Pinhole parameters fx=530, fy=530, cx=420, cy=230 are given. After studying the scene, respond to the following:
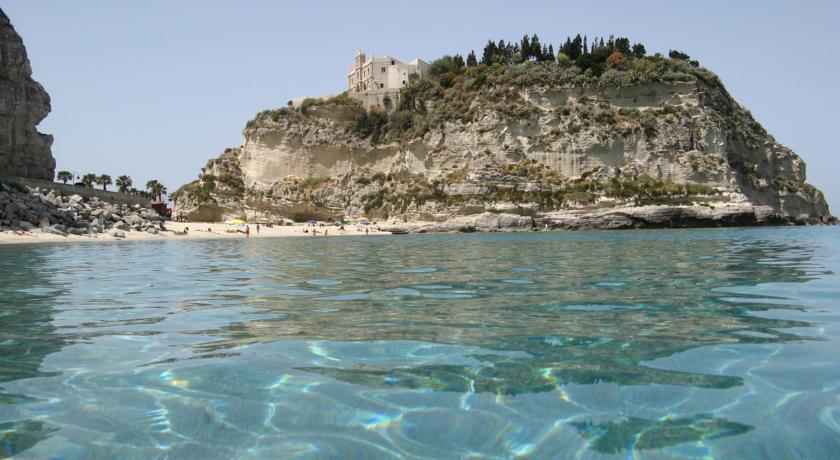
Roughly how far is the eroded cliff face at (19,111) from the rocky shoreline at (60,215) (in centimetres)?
451

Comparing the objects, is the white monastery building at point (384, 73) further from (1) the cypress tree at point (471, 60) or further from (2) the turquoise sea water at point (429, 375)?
(2) the turquoise sea water at point (429, 375)

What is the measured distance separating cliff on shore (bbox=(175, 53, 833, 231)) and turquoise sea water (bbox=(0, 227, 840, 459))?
39545 millimetres

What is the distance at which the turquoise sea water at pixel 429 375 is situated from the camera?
109 inches

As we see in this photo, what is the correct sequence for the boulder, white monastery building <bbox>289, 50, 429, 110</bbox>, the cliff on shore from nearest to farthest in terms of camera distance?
the boulder → the cliff on shore → white monastery building <bbox>289, 50, 429, 110</bbox>

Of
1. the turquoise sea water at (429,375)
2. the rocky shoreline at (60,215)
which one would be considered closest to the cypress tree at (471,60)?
the rocky shoreline at (60,215)

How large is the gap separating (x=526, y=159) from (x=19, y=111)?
41.7 m

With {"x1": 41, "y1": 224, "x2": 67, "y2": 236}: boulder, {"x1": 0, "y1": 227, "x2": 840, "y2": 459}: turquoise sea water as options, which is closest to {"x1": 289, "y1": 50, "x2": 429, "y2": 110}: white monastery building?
{"x1": 41, "y1": 224, "x2": 67, "y2": 236}: boulder

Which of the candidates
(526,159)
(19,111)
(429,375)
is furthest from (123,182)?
(429,375)

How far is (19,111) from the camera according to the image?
35.9 m

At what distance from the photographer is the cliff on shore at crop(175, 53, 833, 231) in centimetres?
4750

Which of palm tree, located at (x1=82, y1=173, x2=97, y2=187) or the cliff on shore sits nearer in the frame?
the cliff on shore

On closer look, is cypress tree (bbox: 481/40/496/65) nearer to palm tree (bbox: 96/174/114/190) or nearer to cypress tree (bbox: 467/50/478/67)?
cypress tree (bbox: 467/50/478/67)

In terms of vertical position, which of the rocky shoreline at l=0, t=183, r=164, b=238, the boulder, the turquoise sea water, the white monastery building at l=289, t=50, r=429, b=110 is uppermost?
the white monastery building at l=289, t=50, r=429, b=110

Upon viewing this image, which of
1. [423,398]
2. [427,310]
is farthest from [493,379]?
[427,310]
